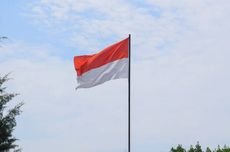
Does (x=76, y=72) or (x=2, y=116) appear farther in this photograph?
(x=2, y=116)

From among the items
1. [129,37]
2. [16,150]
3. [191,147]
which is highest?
[191,147]

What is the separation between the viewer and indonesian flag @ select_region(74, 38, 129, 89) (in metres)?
18.0

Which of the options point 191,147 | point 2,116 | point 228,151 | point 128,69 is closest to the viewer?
point 128,69

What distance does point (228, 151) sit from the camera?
1913 inches

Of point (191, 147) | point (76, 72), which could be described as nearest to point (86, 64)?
point (76, 72)

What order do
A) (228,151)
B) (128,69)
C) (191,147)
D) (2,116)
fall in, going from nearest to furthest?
(128,69) < (2,116) < (228,151) < (191,147)

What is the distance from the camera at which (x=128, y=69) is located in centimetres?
1747

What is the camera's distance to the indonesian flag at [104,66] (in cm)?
1795

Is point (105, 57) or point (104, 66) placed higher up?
point (105, 57)

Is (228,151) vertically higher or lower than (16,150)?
higher

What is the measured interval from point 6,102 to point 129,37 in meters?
10.1

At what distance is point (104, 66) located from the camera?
18.0 meters

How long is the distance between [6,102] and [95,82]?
9252 millimetres

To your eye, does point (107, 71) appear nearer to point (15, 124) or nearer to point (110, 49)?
point (110, 49)
